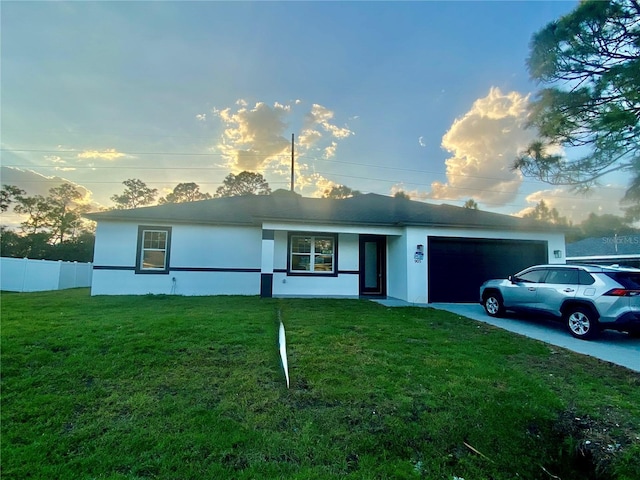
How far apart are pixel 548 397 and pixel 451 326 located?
364cm

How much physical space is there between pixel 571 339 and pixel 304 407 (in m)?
6.29

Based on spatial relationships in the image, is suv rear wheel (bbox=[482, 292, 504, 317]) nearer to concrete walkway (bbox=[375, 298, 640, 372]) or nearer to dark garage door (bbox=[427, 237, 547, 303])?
concrete walkway (bbox=[375, 298, 640, 372])

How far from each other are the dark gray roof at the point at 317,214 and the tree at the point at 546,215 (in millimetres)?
239

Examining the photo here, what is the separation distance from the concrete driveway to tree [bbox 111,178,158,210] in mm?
39948

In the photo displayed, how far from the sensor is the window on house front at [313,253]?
41.9 ft

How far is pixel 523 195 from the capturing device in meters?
11.2

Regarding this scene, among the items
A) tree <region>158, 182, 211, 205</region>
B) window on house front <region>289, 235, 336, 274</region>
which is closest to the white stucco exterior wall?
window on house front <region>289, 235, 336, 274</region>

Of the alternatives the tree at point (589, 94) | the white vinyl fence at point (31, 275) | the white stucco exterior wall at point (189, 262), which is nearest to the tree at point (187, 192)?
the white vinyl fence at point (31, 275)

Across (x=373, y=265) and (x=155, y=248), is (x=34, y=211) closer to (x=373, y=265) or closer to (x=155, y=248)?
(x=155, y=248)

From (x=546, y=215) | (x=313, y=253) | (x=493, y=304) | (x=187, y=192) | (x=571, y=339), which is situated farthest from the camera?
(x=187, y=192)

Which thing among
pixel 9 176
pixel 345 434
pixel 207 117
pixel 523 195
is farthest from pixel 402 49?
pixel 9 176

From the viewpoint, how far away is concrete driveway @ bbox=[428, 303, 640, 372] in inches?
220

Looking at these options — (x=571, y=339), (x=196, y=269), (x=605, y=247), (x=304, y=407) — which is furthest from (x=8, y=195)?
(x=605, y=247)

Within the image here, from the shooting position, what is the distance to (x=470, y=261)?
11836 millimetres
